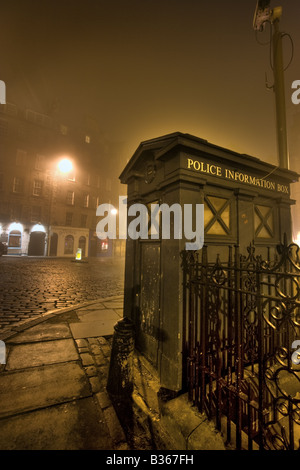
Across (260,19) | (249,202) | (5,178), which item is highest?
(5,178)

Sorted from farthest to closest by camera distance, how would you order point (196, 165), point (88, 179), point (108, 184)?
point (108, 184), point (88, 179), point (196, 165)

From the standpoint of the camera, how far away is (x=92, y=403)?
2.82 m

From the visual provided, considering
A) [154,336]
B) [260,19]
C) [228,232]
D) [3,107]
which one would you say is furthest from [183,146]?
[3,107]

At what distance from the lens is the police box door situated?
370cm

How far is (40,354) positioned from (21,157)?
3177 cm

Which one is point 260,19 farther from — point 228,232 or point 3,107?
point 3,107

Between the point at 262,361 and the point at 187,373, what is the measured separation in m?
1.29

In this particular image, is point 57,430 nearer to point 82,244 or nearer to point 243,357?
point 243,357

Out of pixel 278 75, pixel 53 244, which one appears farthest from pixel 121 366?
pixel 53 244

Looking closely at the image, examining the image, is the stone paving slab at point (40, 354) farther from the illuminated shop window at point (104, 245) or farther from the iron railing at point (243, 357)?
the illuminated shop window at point (104, 245)

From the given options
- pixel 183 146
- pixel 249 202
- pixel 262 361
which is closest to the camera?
pixel 262 361

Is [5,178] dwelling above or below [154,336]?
above

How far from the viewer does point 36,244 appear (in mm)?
27875

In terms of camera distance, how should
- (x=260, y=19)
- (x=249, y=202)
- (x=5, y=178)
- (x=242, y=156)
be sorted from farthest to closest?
(x=5, y=178)
(x=260, y=19)
(x=249, y=202)
(x=242, y=156)
